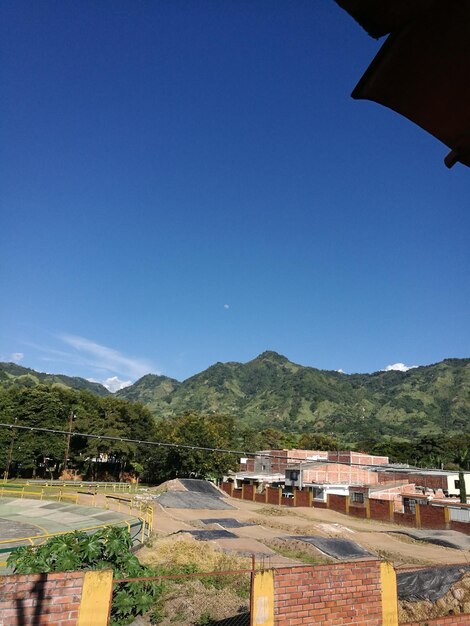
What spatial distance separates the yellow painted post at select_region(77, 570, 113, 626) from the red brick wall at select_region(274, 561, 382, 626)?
2.36 meters

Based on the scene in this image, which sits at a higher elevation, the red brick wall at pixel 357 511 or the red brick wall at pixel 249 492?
the red brick wall at pixel 357 511

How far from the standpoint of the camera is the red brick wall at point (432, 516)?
101 ft

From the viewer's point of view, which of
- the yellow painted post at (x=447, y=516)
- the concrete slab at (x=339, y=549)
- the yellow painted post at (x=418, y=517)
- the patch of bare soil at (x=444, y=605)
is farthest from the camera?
the yellow painted post at (x=418, y=517)

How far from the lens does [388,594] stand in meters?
7.09

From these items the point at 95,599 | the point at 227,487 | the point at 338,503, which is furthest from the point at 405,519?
the point at 95,599

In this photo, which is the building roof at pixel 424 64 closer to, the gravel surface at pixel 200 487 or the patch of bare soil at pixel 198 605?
the patch of bare soil at pixel 198 605

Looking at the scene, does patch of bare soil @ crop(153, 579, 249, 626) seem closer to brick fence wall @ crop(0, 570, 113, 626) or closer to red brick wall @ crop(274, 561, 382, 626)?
red brick wall @ crop(274, 561, 382, 626)

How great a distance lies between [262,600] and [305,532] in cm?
2348

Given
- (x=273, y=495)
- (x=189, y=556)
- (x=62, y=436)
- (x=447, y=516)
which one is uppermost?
(x=62, y=436)

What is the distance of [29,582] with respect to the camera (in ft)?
17.3

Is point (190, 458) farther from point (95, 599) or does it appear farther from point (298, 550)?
point (95, 599)

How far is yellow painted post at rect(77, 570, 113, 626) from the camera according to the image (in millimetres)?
5504

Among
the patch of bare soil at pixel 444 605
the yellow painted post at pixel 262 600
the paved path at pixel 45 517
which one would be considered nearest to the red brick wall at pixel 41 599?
the yellow painted post at pixel 262 600

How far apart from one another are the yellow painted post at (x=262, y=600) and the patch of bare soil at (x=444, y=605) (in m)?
5.49
